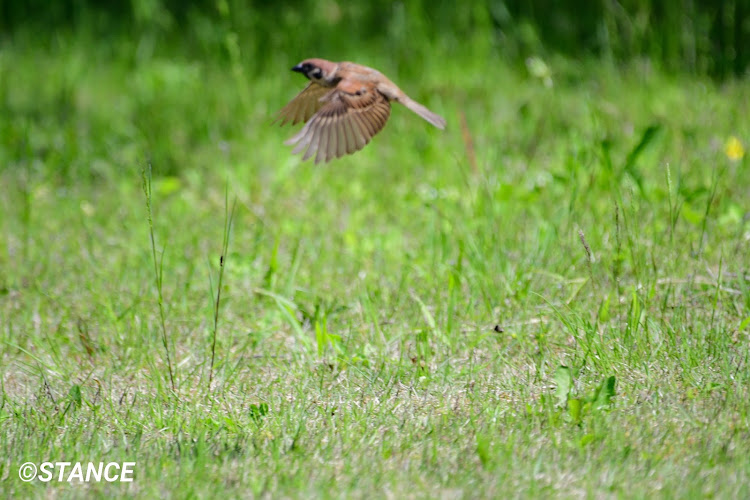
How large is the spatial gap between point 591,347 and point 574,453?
21.5 inches

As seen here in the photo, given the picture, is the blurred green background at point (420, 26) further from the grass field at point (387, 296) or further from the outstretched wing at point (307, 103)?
the outstretched wing at point (307, 103)

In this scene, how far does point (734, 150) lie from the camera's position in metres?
4.26

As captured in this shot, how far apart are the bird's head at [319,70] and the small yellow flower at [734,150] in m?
2.14

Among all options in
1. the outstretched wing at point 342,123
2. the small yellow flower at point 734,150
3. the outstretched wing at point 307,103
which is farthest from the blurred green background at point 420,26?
the outstretched wing at point 342,123

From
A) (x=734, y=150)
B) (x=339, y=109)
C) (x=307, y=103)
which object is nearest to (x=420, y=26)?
(x=734, y=150)

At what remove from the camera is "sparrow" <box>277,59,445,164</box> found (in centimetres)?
280

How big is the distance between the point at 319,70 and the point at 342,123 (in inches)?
12.6

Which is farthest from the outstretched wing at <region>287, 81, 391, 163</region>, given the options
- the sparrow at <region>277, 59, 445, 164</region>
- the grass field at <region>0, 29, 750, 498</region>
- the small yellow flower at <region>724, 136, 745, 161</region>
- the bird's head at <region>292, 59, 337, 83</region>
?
the small yellow flower at <region>724, 136, 745, 161</region>

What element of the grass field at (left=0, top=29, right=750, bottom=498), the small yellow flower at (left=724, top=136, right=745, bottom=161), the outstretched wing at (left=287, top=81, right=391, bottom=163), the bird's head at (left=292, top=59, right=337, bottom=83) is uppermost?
the bird's head at (left=292, top=59, right=337, bottom=83)

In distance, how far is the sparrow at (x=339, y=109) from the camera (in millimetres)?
2797

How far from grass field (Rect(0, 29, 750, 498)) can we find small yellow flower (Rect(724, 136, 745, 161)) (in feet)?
0.07

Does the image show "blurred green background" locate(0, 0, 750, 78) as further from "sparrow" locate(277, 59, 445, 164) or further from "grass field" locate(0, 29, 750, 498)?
"sparrow" locate(277, 59, 445, 164)

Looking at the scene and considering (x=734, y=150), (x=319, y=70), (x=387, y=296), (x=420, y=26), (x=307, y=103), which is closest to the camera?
(x=319, y=70)

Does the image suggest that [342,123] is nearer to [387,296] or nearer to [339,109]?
[339,109]
